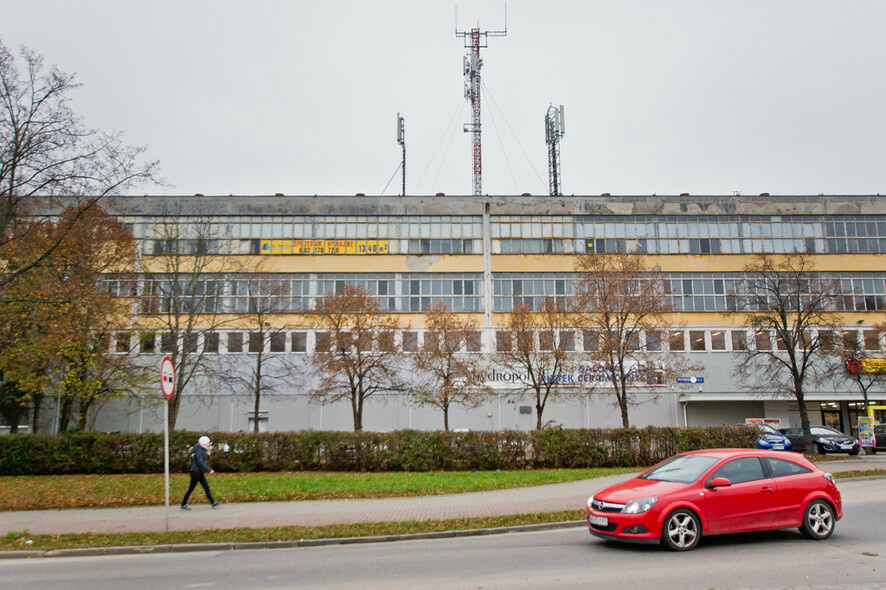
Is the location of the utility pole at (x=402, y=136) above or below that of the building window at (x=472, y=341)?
above

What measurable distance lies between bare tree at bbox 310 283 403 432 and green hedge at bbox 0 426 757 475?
936 centimetres

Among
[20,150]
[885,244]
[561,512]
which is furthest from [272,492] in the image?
[885,244]

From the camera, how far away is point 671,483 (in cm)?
978

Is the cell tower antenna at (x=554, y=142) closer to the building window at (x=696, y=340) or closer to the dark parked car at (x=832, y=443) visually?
the building window at (x=696, y=340)

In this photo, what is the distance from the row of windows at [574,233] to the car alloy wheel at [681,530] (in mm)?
39796

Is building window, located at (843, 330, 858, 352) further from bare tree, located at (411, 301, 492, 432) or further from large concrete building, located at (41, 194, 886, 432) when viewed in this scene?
bare tree, located at (411, 301, 492, 432)

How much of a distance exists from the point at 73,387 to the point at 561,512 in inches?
841

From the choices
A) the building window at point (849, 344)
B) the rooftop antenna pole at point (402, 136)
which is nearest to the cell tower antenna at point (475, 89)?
the rooftop antenna pole at point (402, 136)

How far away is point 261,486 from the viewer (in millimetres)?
17688

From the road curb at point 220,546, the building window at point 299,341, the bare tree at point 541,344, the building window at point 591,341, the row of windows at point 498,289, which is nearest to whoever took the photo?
the road curb at point 220,546

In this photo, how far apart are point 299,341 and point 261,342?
9.49 meters

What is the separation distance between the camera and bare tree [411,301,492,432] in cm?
3228

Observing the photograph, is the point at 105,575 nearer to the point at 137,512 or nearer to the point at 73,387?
the point at 137,512

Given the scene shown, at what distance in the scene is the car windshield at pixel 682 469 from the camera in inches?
390
